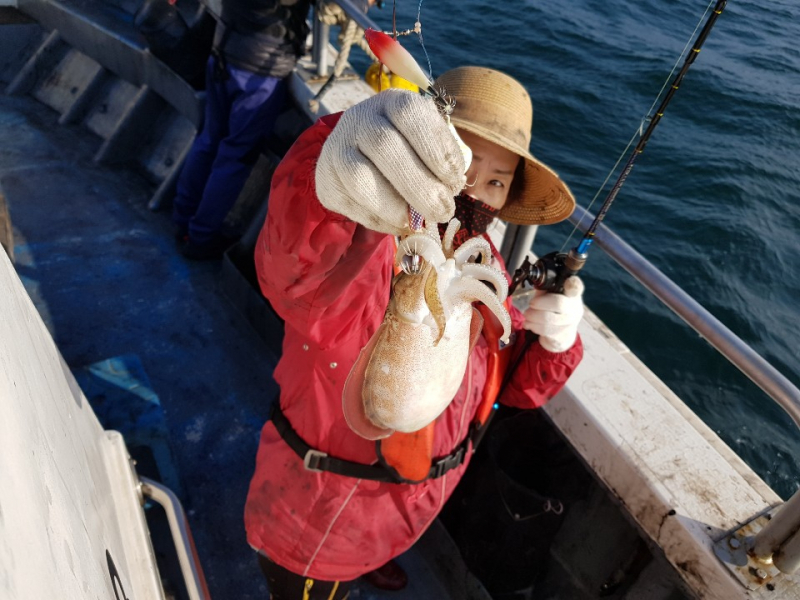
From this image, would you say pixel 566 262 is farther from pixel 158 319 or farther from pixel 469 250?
pixel 158 319

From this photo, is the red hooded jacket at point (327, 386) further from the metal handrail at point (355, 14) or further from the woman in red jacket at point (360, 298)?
the metal handrail at point (355, 14)

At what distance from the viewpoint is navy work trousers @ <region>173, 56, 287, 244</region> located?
4270mm

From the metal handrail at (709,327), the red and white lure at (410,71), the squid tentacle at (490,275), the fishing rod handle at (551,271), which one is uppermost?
the red and white lure at (410,71)

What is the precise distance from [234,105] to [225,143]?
0.30 metres

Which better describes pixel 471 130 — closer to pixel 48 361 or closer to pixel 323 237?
pixel 323 237

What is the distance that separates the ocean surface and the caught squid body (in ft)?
12.8

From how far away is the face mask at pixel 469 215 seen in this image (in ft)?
6.75

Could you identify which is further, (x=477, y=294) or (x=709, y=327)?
(x=709, y=327)

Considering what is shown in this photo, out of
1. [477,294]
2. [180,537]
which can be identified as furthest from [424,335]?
[180,537]

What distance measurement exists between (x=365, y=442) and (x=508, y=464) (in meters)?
1.19

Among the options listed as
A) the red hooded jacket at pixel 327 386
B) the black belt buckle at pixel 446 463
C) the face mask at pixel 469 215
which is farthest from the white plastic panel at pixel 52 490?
the face mask at pixel 469 215

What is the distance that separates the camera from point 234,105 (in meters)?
4.25

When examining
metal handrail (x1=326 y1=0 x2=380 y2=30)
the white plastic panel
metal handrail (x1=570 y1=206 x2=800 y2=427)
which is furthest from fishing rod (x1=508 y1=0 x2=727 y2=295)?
metal handrail (x1=326 y1=0 x2=380 y2=30)

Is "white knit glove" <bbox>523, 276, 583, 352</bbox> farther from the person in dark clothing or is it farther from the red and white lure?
the person in dark clothing
